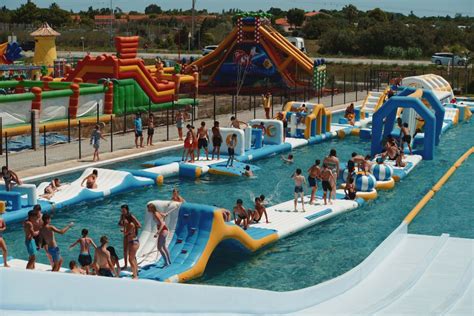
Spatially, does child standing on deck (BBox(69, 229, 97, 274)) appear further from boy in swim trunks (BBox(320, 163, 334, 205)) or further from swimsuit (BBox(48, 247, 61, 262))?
boy in swim trunks (BBox(320, 163, 334, 205))

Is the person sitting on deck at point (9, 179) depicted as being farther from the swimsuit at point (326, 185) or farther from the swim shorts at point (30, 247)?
the swimsuit at point (326, 185)

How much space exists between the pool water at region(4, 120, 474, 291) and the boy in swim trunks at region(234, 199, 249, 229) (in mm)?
813

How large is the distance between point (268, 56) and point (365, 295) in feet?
102

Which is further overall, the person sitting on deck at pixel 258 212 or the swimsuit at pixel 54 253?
the person sitting on deck at pixel 258 212

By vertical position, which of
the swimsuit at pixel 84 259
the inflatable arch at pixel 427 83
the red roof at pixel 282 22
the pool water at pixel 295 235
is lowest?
the pool water at pixel 295 235

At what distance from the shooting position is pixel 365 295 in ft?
40.5

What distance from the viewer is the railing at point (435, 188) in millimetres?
18502

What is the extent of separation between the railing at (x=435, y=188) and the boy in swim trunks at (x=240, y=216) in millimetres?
3212

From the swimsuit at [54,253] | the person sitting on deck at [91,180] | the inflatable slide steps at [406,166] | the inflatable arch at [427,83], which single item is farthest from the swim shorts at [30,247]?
the inflatable arch at [427,83]

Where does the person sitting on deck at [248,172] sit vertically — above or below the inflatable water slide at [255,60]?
below

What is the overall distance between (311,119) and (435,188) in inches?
334

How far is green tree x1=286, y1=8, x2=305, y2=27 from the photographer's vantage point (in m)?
118

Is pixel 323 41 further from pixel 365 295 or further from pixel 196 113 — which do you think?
pixel 365 295

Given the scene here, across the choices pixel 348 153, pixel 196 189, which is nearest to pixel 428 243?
pixel 196 189
